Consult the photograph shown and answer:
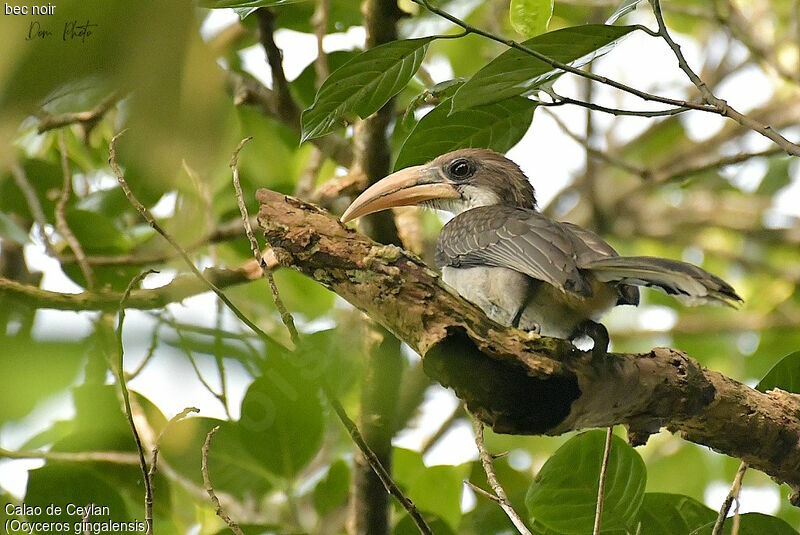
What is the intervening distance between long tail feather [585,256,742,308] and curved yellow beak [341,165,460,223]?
0.87 metres

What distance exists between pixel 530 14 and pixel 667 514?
1.56 meters

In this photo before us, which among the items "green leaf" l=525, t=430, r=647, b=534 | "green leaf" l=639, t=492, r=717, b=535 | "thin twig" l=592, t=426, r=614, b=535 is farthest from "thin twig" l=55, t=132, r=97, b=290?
"green leaf" l=639, t=492, r=717, b=535

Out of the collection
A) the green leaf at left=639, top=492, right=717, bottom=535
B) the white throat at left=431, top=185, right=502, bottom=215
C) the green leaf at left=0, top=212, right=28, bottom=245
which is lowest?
the green leaf at left=639, top=492, right=717, bottom=535

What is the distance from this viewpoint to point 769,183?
20.5 ft

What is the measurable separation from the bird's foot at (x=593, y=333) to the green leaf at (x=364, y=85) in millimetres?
911

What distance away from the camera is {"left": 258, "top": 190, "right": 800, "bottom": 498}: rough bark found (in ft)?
6.77

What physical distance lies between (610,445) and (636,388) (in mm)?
264

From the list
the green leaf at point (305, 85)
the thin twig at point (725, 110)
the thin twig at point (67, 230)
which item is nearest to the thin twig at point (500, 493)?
the thin twig at point (725, 110)

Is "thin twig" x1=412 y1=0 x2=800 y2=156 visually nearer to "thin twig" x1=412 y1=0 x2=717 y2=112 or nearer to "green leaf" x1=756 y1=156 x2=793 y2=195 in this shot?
"thin twig" x1=412 y1=0 x2=717 y2=112

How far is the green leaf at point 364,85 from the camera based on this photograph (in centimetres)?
253

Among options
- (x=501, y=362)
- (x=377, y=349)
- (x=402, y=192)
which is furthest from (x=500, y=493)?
(x=402, y=192)

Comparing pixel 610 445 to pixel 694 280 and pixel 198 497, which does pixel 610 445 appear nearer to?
pixel 694 280

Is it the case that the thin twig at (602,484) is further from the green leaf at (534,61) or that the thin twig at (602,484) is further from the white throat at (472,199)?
the white throat at (472,199)

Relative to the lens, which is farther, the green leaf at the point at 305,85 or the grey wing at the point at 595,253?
the green leaf at the point at 305,85
